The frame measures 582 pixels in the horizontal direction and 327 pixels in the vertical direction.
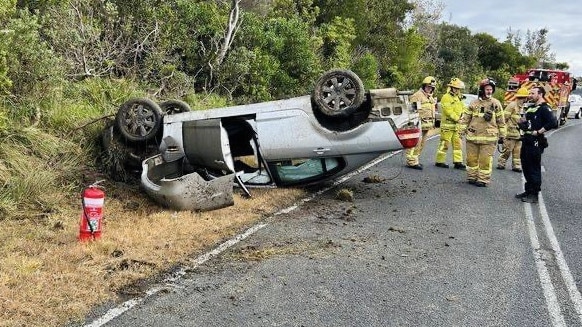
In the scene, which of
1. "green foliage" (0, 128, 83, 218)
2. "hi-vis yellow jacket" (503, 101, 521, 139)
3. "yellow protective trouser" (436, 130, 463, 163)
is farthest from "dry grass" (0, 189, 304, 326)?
"hi-vis yellow jacket" (503, 101, 521, 139)

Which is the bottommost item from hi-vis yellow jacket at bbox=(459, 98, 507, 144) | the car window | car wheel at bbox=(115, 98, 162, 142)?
the car window

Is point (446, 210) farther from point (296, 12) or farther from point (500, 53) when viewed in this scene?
point (500, 53)

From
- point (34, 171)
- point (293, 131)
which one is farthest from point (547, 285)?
point (34, 171)

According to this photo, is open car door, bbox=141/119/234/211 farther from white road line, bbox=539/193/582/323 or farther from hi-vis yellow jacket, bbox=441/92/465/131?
hi-vis yellow jacket, bbox=441/92/465/131

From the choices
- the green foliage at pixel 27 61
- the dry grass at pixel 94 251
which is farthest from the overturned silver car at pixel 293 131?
the green foliage at pixel 27 61

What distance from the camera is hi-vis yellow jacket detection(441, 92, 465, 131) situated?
427 inches

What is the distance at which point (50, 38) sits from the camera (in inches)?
389

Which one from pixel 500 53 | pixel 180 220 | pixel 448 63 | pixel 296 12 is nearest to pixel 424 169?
pixel 180 220

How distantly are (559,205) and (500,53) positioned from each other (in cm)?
3757

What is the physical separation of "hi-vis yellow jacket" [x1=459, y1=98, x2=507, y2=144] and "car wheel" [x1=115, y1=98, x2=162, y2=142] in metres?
5.23

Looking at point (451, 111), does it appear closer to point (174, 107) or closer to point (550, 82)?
point (174, 107)

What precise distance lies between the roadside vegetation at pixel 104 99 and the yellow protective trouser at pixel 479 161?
346 centimetres

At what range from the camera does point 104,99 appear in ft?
32.0

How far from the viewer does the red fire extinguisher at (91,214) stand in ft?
17.7
